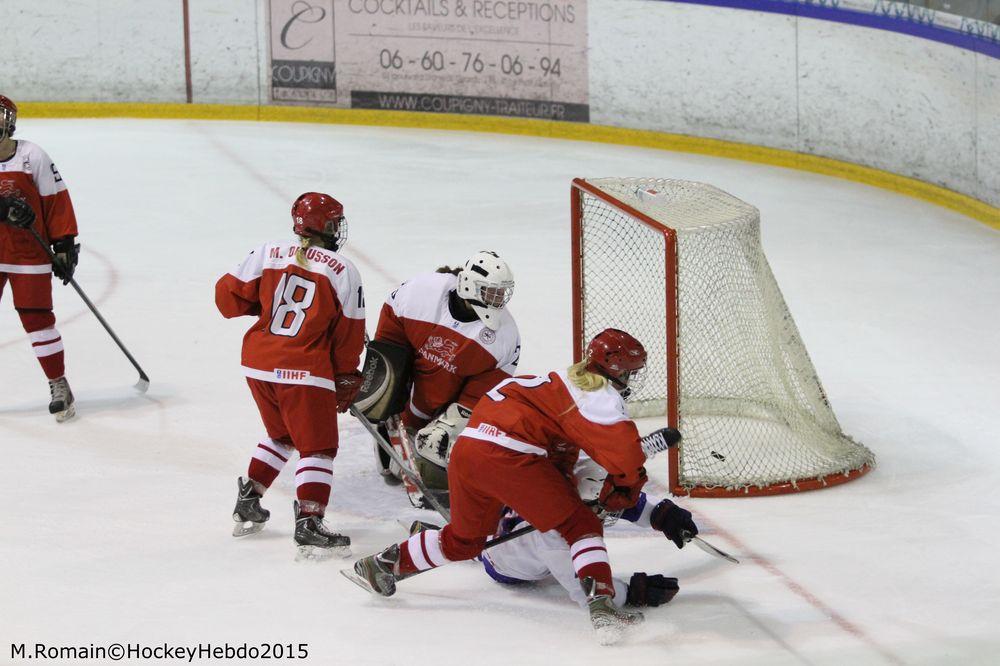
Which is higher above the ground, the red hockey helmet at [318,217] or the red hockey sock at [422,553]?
the red hockey helmet at [318,217]

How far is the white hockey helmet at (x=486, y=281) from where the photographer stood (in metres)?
4.21

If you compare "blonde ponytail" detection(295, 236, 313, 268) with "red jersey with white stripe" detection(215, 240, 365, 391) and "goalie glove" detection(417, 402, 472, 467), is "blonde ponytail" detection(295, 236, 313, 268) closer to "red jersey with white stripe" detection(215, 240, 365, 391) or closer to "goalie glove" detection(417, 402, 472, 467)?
"red jersey with white stripe" detection(215, 240, 365, 391)

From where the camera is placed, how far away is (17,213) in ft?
16.7

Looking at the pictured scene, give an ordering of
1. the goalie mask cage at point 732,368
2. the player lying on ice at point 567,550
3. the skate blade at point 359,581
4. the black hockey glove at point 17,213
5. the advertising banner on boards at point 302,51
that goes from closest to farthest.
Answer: the player lying on ice at point 567,550, the skate blade at point 359,581, the goalie mask cage at point 732,368, the black hockey glove at point 17,213, the advertising banner on boards at point 302,51

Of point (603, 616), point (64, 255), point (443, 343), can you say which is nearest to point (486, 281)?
point (443, 343)

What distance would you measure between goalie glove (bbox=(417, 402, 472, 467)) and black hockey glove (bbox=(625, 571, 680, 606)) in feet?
3.18

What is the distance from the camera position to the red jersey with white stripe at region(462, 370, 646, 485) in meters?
3.37

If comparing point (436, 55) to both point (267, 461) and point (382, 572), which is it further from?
point (382, 572)

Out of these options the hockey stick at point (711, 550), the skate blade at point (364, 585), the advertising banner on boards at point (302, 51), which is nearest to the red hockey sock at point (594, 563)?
the hockey stick at point (711, 550)

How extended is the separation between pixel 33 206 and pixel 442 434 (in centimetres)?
191

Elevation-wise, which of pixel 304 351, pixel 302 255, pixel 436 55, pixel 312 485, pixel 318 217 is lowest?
pixel 312 485

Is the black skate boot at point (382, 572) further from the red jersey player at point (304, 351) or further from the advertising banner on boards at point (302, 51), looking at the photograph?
the advertising banner on boards at point (302, 51)

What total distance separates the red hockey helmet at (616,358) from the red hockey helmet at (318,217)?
0.99m

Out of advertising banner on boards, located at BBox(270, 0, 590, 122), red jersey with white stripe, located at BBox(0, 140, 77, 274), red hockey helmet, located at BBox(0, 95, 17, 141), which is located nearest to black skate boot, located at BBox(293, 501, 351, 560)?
red jersey with white stripe, located at BBox(0, 140, 77, 274)
